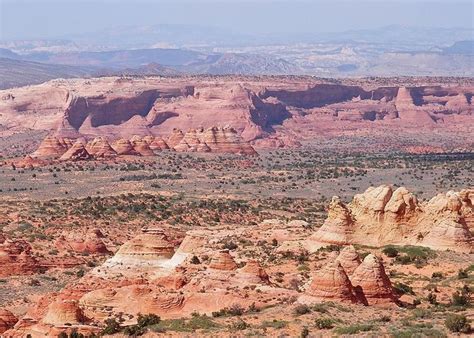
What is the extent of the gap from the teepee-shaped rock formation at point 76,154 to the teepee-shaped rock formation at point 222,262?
74.6 m

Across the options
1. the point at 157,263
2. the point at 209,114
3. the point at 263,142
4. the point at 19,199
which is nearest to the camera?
the point at 157,263

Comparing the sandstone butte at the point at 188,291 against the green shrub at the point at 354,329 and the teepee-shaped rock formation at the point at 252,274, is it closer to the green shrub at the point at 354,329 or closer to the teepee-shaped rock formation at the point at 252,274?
the teepee-shaped rock formation at the point at 252,274

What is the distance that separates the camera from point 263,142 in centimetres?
16325

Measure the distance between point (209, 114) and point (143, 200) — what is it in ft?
273

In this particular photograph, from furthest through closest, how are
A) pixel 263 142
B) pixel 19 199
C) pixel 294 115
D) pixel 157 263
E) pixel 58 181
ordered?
pixel 294 115 < pixel 263 142 < pixel 58 181 < pixel 19 199 < pixel 157 263

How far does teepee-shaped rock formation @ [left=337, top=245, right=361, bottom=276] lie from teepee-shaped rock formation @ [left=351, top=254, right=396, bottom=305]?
1464 millimetres

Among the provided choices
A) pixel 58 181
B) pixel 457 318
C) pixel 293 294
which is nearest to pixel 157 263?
pixel 293 294

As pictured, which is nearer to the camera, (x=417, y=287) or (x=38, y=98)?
(x=417, y=287)

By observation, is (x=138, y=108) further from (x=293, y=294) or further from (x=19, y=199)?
(x=293, y=294)

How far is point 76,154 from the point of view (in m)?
120

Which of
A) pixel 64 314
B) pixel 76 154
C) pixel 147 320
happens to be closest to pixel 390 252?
pixel 147 320

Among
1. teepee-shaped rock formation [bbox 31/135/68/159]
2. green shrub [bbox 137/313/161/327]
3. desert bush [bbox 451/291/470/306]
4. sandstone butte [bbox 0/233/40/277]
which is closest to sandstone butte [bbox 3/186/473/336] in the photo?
green shrub [bbox 137/313/161/327]

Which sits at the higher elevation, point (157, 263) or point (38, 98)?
point (157, 263)

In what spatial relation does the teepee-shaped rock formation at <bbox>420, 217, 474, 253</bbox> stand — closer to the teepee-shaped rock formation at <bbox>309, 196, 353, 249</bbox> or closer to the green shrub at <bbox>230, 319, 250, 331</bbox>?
the teepee-shaped rock formation at <bbox>309, 196, 353, 249</bbox>
